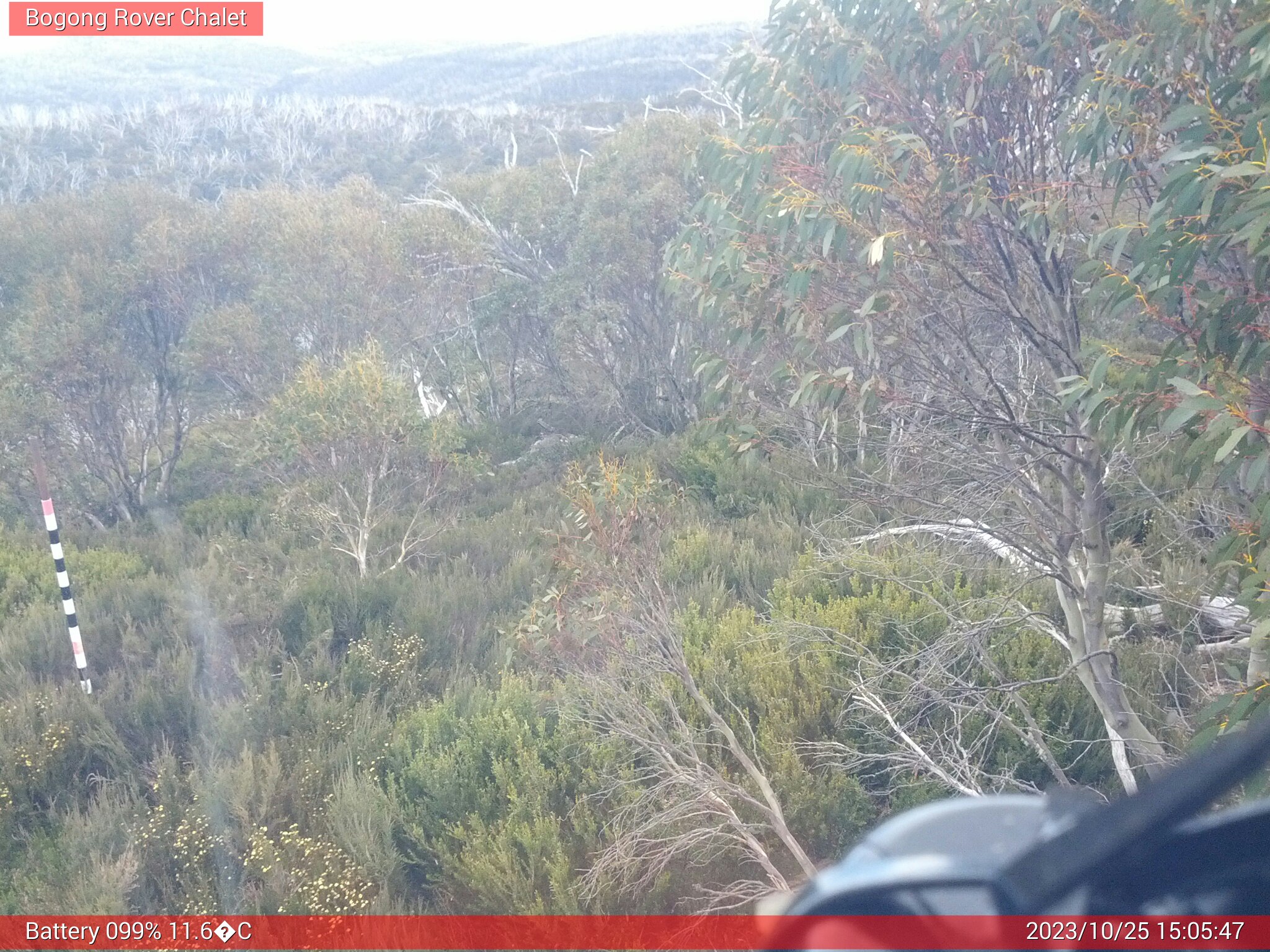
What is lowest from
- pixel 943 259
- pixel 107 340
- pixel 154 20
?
pixel 107 340

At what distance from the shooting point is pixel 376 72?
138 feet

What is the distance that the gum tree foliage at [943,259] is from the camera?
3.52 m

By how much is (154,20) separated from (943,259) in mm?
5497

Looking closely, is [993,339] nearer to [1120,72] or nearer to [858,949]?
[1120,72]

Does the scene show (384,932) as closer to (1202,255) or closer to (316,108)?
(1202,255)

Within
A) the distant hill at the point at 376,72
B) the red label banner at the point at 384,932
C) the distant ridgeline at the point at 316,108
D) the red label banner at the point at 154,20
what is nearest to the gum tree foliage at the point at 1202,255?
the red label banner at the point at 384,932

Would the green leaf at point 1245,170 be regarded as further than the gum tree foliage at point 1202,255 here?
No

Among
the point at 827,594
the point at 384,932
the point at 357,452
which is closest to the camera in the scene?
the point at 384,932

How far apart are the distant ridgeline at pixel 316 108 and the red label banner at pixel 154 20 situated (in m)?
10.4

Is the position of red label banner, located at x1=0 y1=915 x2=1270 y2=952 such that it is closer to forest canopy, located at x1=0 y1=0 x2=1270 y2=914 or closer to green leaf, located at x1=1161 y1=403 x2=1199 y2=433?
forest canopy, located at x1=0 y1=0 x2=1270 y2=914

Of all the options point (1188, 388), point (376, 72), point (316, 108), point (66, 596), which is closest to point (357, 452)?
point (66, 596)

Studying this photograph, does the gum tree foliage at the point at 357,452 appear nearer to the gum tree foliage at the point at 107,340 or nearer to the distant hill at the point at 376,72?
the gum tree foliage at the point at 107,340

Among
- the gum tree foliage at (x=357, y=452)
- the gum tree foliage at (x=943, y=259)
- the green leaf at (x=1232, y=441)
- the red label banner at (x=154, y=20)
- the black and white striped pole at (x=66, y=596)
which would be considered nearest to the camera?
the green leaf at (x=1232, y=441)

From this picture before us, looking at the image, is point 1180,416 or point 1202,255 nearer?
point 1180,416
